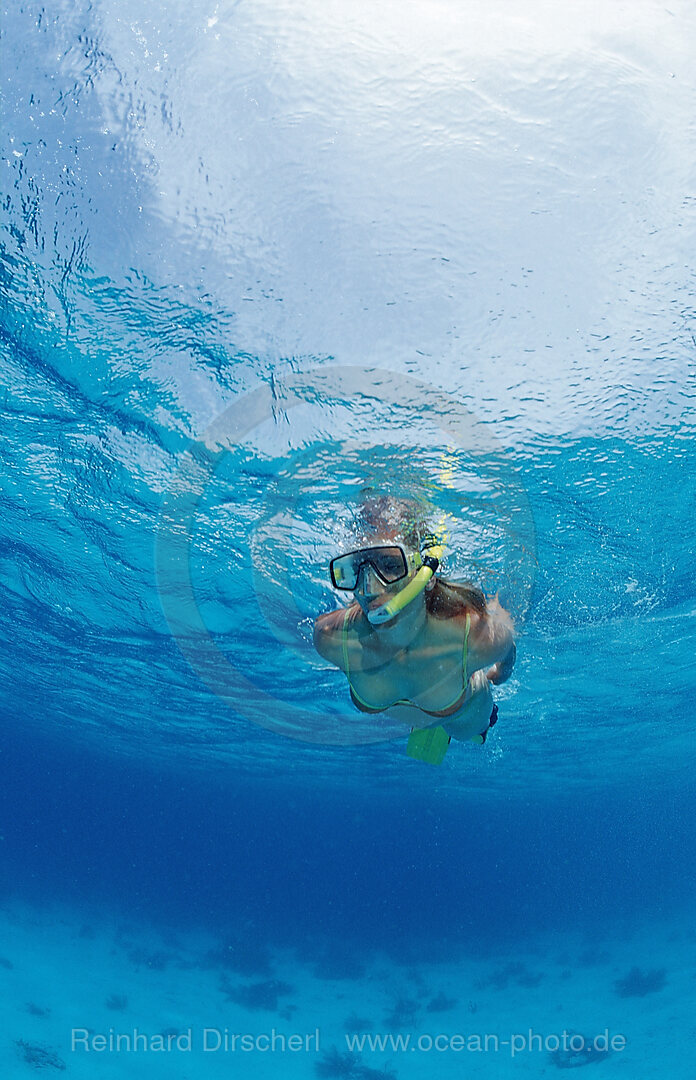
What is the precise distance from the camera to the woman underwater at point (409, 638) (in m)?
5.40

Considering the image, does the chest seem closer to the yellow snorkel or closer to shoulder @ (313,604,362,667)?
shoulder @ (313,604,362,667)

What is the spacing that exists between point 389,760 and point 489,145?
3264 centimetres

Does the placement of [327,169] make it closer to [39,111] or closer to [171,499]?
[39,111]

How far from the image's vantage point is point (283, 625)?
17.5 m

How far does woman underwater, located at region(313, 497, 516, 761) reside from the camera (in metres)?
5.40

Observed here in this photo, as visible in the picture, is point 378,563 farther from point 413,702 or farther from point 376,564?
point 413,702

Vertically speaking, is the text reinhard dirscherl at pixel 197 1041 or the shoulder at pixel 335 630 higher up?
the shoulder at pixel 335 630

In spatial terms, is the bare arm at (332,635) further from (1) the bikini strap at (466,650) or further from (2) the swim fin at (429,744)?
(2) the swim fin at (429,744)

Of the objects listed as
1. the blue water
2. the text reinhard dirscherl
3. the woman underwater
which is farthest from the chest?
the text reinhard dirscherl

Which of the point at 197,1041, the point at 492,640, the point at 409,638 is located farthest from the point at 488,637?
the point at 197,1041

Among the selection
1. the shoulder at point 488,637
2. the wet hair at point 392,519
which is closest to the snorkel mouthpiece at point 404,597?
the shoulder at point 488,637

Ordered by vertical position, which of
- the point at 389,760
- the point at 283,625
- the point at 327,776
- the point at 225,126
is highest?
the point at 327,776

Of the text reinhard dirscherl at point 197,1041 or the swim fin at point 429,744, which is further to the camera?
the text reinhard dirscherl at point 197,1041

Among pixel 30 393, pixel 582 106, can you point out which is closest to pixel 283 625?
pixel 30 393
